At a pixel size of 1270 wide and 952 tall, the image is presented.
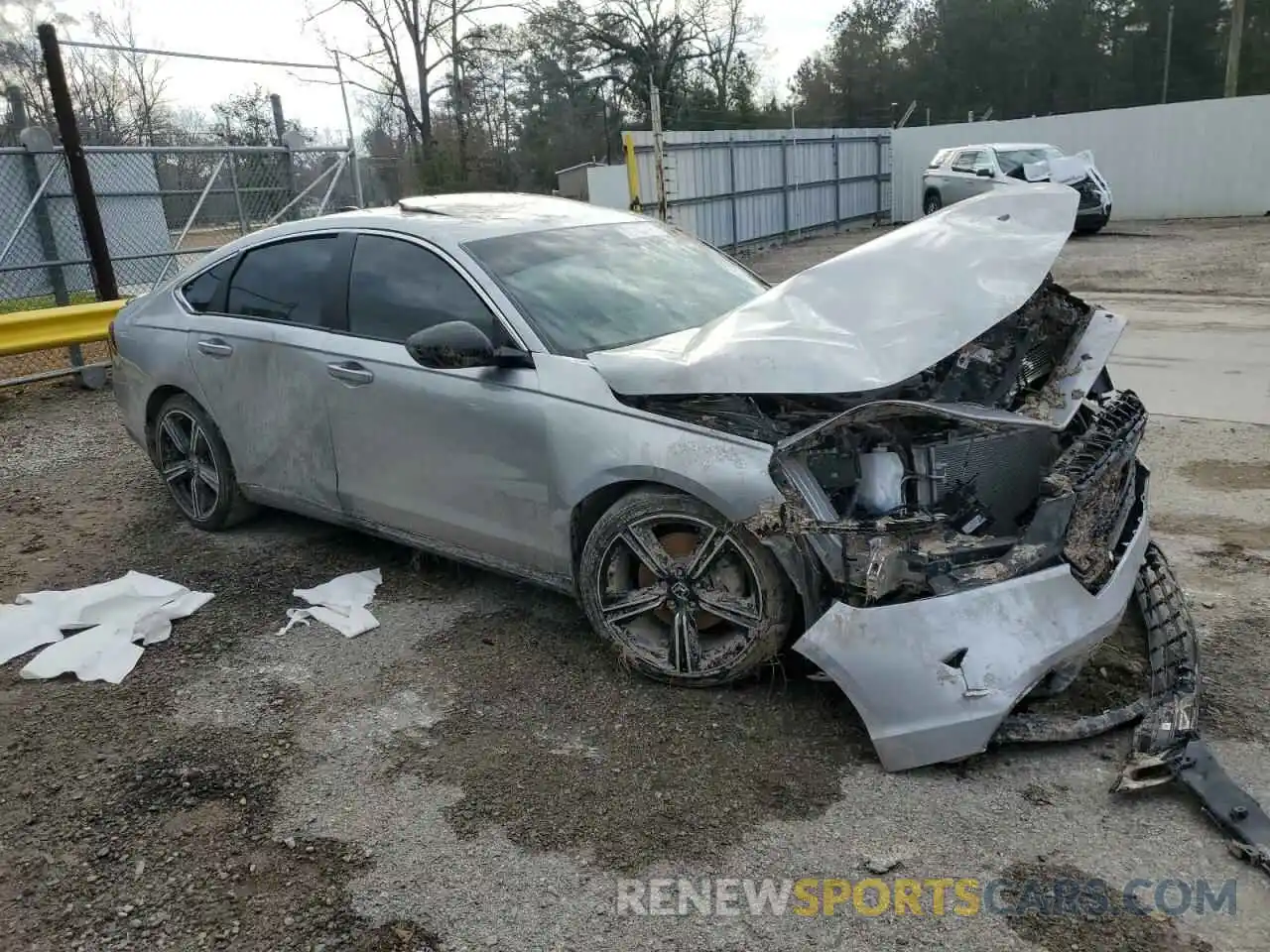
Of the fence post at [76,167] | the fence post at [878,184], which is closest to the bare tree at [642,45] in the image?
the fence post at [878,184]

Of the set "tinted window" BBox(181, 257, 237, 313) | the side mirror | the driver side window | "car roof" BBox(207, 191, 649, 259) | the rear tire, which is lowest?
the rear tire

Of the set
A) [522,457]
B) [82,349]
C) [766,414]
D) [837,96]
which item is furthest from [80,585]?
[837,96]

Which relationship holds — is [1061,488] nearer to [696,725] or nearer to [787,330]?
[787,330]

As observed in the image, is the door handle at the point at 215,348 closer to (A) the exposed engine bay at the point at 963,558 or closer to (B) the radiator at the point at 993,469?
(A) the exposed engine bay at the point at 963,558

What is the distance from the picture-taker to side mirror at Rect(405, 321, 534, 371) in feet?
11.7

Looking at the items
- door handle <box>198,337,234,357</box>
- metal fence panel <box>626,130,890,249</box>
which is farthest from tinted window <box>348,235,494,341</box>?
metal fence panel <box>626,130,890,249</box>

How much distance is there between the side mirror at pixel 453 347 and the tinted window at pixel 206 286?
6.25ft

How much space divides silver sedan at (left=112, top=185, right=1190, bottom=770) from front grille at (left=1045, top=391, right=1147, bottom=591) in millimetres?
12

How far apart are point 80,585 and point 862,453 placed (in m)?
3.81

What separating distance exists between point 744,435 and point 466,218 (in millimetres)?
1858

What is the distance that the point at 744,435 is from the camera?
316 centimetres

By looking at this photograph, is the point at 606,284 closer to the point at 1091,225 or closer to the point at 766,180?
the point at 766,180

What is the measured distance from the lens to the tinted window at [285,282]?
14.7 ft

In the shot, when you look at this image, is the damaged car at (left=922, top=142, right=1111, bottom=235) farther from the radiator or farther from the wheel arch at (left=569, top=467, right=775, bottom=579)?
the wheel arch at (left=569, top=467, right=775, bottom=579)
